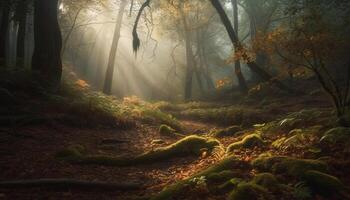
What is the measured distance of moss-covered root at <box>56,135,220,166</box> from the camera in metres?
8.50

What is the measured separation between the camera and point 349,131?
696 cm

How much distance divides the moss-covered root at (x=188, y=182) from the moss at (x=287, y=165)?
0.43 metres

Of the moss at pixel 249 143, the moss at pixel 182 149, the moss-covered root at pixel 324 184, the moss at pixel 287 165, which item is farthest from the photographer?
the moss at pixel 182 149

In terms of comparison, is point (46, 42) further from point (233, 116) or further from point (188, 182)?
point (188, 182)

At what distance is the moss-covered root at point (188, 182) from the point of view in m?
5.89

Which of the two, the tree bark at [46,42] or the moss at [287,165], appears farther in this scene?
the tree bark at [46,42]

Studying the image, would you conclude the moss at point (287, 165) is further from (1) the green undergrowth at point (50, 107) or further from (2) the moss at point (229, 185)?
(1) the green undergrowth at point (50, 107)

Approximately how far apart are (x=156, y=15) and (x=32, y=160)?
2931 cm

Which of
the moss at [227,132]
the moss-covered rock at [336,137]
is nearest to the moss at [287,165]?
the moss-covered rock at [336,137]

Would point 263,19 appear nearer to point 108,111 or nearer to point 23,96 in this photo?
point 108,111

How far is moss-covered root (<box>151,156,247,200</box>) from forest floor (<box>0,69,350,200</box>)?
0.03 m

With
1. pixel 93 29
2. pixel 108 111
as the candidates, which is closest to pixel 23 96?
pixel 108 111

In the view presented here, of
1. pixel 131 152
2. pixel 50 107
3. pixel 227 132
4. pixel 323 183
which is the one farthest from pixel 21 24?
pixel 323 183

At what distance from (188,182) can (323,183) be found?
2240 millimetres
